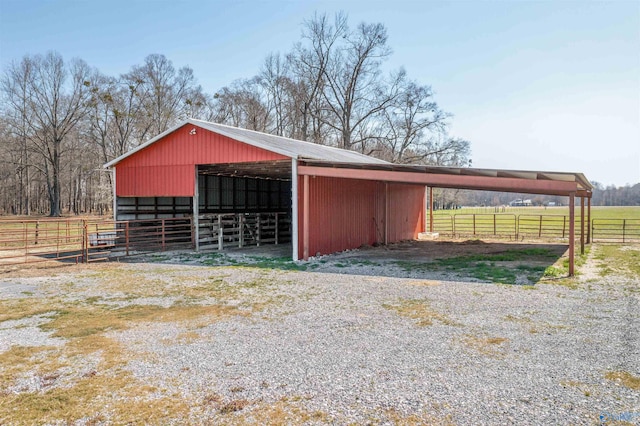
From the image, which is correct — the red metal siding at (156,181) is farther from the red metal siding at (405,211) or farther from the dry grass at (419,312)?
the dry grass at (419,312)

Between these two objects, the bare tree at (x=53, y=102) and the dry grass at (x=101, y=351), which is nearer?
the dry grass at (x=101, y=351)

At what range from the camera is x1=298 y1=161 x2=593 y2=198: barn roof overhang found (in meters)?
10.1

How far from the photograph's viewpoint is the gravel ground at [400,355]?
145 inches

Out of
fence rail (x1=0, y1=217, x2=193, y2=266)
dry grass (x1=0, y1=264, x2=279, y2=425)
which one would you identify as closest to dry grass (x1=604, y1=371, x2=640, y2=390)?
dry grass (x1=0, y1=264, x2=279, y2=425)

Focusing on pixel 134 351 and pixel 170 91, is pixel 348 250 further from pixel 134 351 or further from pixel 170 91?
pixel 170 91

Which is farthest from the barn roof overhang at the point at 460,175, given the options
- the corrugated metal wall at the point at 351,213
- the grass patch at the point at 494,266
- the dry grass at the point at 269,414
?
the dry grass at the point at 269,414

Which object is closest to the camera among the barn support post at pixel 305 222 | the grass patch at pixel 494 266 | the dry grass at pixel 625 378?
the dry grass at pixel 625 378

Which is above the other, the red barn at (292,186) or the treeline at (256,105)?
the treeline at (256,105)

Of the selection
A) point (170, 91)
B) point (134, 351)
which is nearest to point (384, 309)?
point (134, 351)

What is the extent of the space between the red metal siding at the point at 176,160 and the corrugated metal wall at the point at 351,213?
2.05 m

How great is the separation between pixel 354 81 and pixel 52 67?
22.1 metres

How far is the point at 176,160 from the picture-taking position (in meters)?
14.9

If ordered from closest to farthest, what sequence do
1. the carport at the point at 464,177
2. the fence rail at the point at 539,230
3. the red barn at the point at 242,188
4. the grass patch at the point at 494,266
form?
1. the carport at the point at 464,177
2. the grass patch at the point at 494,266
3. the red barn at the point at 242,188
4. the fence rail at the point at 539,230

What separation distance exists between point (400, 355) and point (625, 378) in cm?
207
